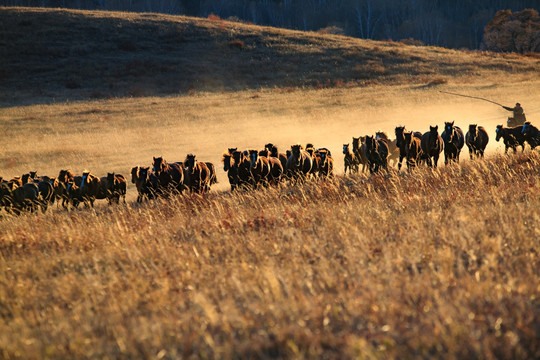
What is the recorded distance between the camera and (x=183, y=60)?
201ft

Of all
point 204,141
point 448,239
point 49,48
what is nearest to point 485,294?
point 448,239

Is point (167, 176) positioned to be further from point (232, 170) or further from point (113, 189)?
point (232, 170)

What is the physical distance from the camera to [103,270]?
634cm

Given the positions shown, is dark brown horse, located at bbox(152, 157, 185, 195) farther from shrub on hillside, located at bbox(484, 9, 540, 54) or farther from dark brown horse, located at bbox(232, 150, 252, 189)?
shrub on hillside, located at bbox(484, 9, 540, 54)

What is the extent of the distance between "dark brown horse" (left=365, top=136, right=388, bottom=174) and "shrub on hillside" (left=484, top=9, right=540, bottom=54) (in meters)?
75.9

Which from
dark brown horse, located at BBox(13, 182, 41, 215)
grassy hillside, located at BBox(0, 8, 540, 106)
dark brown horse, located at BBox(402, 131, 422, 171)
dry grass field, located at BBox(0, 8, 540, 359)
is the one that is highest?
grassy hillside, located at BBox(0, 8, 540, 106)

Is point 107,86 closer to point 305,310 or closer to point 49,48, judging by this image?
point 49,48

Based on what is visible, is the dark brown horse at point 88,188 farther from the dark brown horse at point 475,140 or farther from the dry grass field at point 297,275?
the dark brown horse at point 475,140

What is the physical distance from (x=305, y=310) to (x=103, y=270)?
3239mm

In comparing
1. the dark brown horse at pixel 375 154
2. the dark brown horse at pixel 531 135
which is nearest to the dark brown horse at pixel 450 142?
the dark brown horse at pixel 375 154

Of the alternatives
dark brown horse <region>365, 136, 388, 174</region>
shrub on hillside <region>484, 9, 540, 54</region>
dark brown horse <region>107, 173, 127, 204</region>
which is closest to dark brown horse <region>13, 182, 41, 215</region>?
dark brown horse <region>107, 173, 127, 204</region>

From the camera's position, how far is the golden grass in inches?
154

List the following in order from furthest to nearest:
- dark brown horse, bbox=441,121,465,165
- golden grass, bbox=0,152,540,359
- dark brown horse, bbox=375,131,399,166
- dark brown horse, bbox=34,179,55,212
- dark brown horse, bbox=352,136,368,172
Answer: dark brown horse, bbox=375,131,399,166, dark brown horse, bbox=352,136,368,172, dark brown horse, bbox=34,179,55,212, dark brown horse, bbox=441,121,465,165, golden grass, bbox=0,152,540,359

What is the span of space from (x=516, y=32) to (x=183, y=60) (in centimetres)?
5787
